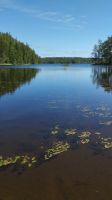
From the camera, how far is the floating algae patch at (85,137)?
12555mm

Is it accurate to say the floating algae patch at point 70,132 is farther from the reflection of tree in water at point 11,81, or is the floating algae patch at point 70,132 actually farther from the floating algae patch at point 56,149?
the reflection of tree in water at point 11,81

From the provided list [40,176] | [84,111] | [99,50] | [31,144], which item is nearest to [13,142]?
[31,144]

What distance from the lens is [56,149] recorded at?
11.5m

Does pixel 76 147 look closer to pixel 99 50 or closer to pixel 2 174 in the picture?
pixel 2 174

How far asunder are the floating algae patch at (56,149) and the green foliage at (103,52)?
487ft

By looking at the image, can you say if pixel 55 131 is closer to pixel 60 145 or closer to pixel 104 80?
pixel 60 145

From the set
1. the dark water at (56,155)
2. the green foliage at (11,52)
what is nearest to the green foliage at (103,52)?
the green foliage at (11,52)

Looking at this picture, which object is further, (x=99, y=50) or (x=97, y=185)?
(x=99, y=50)

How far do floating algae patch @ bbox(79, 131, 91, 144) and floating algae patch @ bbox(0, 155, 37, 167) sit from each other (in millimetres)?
3027

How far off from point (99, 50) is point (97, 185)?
172 meters

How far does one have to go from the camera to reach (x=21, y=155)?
10688 millimetres

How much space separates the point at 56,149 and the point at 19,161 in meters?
1.97

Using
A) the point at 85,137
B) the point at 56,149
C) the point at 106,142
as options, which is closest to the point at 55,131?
the point at 85,137

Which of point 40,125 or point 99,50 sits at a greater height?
point 99,50
